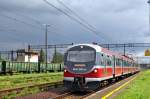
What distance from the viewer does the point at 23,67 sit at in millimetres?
59656

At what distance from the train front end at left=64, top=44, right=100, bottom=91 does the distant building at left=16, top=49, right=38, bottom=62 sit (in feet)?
261

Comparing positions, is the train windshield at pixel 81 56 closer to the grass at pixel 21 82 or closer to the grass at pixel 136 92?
the grass at pixel 136 92

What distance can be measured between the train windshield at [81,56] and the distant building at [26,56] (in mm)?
79375

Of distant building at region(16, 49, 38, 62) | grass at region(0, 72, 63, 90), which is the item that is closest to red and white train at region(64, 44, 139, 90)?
grass at region(0, 72, 63, 90)

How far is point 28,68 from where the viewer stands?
61.9m

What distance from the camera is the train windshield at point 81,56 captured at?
2184 cm

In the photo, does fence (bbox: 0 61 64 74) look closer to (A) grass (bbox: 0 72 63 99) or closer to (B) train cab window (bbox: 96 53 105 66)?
(A) grass (bbox: 0 72 63 99)

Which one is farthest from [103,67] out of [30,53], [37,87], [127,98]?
[30,53]

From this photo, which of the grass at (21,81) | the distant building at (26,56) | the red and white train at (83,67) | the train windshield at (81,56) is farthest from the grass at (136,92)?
the distant building at (26,56)

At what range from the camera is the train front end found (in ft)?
70.0

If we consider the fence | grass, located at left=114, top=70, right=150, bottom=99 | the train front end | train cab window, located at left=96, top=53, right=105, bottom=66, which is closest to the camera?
grass, located at left=114, top=70, right=150, bottom=99

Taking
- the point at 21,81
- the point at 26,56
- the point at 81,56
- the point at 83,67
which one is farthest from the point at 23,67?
the point at 26,56

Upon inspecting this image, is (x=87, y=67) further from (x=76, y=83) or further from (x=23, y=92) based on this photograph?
(x=23, y=92)

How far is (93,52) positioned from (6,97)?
6.03m
